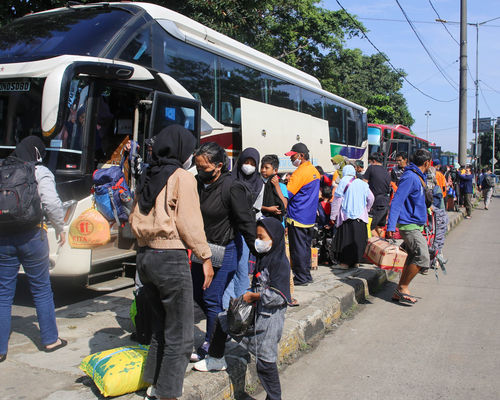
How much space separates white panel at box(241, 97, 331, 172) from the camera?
8.53 meters

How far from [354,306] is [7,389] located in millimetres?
4200

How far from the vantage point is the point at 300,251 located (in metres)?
6.42

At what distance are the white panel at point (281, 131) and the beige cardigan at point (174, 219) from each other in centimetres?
539

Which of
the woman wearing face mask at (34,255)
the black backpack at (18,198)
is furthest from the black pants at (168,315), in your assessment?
the woman wearing face mask at (34,255)

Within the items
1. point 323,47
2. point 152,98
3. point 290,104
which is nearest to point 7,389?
point 152,98

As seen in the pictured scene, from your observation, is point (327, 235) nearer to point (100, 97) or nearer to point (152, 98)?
point (152, 98)

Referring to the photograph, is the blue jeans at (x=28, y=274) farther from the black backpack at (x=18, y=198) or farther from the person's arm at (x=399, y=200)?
the person's arm at (x=399, y=200)

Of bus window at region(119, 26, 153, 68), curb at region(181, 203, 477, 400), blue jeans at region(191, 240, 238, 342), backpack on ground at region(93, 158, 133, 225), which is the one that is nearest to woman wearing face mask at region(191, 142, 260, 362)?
blue jeans at region(191, 240, 238, 342)

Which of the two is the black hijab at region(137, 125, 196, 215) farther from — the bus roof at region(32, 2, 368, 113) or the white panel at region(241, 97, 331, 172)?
the white panel at region(241, 97, 331, 172)

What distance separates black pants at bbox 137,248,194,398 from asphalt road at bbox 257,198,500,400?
1033 mm

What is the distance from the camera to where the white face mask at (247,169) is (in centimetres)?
526

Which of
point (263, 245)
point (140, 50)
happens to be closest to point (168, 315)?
point (263, 245)

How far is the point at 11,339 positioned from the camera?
4375 millimetres

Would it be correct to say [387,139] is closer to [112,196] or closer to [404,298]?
[404,298]
